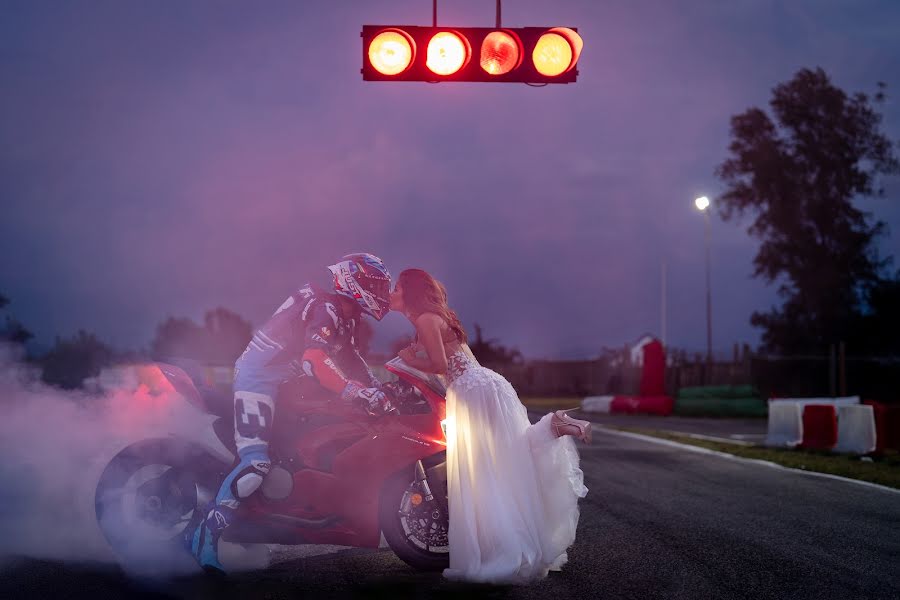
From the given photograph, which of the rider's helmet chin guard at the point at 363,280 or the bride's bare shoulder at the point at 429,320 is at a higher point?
the rider's helmet chin guard at the point at 363,280

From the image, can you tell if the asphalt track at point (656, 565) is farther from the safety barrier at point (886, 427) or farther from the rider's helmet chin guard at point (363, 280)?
the safety barrier at point (886, 427)

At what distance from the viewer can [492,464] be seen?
578 centimetres

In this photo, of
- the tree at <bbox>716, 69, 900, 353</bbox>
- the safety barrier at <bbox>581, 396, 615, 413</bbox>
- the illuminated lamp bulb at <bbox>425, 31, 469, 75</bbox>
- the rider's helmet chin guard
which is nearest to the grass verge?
the illuminated lamp bulb at <bbox>425, 31, 469, 75</bbox>

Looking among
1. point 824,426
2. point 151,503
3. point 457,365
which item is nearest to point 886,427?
point 824,426

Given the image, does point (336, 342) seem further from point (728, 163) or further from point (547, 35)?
point (728, 163)

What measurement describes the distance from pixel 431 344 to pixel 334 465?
0.98m

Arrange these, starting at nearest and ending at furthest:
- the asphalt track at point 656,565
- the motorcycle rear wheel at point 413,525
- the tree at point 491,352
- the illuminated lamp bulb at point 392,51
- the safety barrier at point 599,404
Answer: the asphalt track at point 656,565 → the motorcycle rear wheel at point 413,525 → the illuminated lamp bulb at point 392,51 → the safety barrier at point 599,404 → the tree at point 491,352

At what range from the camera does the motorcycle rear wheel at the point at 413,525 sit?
19.1 feet

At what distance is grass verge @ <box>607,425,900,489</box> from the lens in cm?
1300

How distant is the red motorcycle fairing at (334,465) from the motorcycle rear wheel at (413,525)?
0.06m

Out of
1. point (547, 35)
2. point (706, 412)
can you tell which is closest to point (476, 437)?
point (547, 35)

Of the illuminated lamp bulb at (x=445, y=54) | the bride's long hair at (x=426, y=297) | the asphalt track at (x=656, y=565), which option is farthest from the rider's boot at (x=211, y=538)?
the illuminated lamp bulb at (x=445, y=54)

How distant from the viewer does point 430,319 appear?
19.7ft

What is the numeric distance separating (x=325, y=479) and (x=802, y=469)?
1041 centimetres
